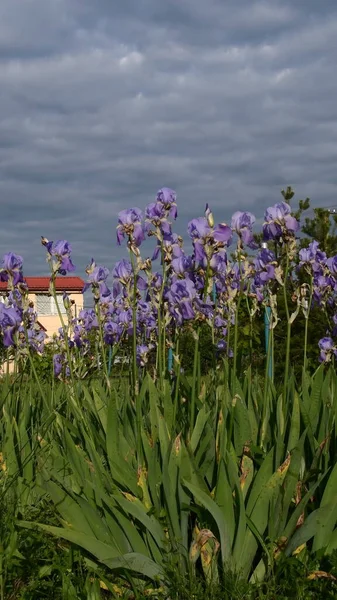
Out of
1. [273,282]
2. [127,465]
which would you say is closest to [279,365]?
[273,282]

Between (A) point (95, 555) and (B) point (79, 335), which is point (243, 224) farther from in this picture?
(B) point (79, 335)

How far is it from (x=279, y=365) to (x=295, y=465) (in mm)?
6304

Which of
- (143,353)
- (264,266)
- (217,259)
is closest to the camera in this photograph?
(217,259)

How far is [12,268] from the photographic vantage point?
3902 millimetres

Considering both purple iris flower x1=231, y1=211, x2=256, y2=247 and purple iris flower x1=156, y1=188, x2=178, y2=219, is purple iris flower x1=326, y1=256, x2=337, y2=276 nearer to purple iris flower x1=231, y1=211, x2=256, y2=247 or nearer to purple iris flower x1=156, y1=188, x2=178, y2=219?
purple iris flower x1=231, y1=211, x2=256, y2=247

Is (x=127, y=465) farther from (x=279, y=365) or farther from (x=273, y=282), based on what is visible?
(x=279, y=365)

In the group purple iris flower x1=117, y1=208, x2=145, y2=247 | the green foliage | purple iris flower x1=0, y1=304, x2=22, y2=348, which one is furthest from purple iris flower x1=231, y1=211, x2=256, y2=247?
the green foliage

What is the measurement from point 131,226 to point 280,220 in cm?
73

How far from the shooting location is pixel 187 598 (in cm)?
249

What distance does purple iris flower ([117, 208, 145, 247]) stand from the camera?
3.51 metres

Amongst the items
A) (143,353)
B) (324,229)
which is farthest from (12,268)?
(324,229)

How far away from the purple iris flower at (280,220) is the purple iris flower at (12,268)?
1383 millimetres

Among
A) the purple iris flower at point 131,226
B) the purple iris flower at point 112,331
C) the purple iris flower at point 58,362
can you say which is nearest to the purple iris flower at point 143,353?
the purple iris flower at point 112,331

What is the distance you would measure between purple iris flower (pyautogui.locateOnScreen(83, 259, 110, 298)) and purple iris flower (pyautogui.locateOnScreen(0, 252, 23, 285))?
55cm
